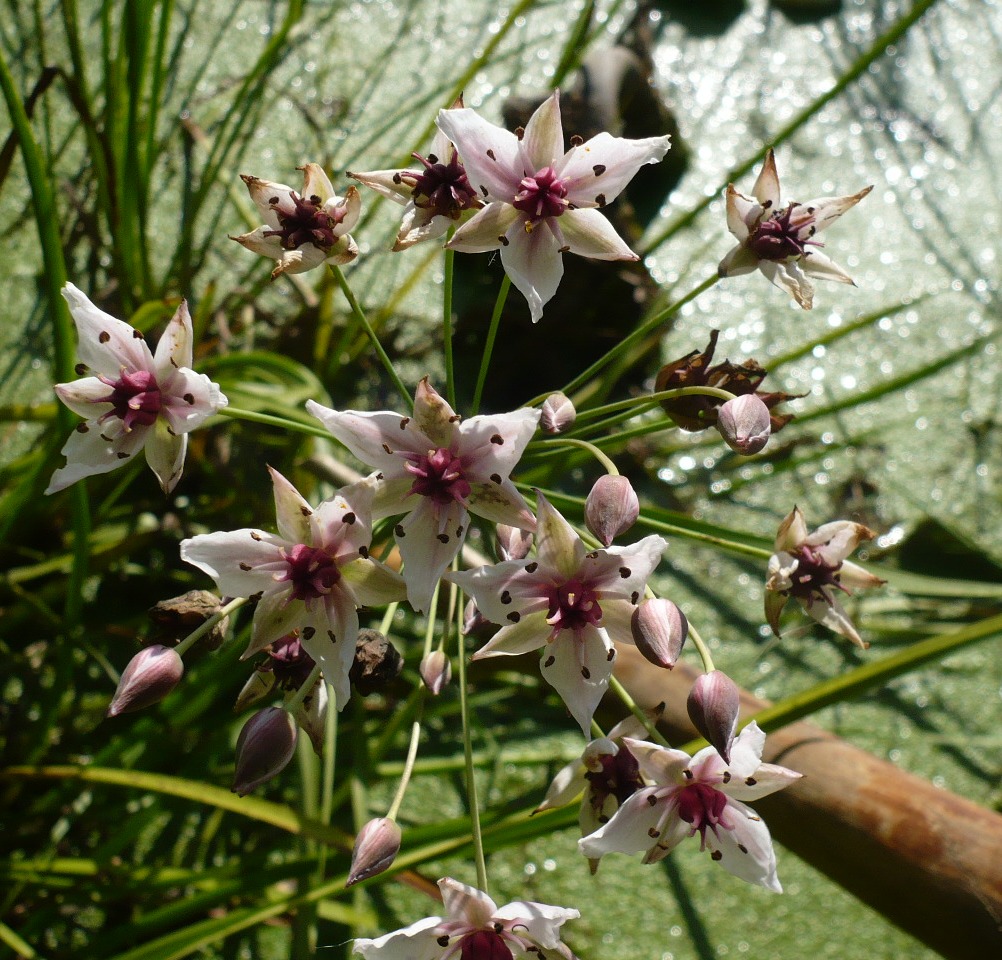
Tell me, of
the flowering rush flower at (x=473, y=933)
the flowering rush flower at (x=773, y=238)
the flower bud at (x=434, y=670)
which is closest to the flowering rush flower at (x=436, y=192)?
the flowering rush flower at (x=773, y=238)

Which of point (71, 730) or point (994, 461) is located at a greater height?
point (994, 461)

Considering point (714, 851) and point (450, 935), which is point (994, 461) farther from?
point (450, 935)

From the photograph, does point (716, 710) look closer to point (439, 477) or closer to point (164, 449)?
point (439, 477)

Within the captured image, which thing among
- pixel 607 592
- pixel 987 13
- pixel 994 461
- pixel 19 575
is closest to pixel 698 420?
pixel 607 592

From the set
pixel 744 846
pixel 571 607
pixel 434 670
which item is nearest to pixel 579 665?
pixel 571 607

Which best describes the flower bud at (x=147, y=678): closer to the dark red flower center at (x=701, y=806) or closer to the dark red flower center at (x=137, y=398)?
the dark red flower center at (x=137, y=398)

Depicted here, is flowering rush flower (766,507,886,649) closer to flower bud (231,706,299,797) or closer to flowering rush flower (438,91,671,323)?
flowering rush flower (438,91,671,323)
